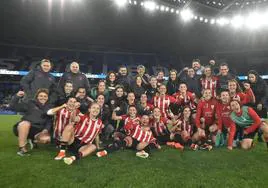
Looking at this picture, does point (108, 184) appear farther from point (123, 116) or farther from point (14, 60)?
point (14, 60)

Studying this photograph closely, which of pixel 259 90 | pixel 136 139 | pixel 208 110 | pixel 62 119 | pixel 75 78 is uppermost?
pixel 75 78

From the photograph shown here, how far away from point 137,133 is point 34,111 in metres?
2.13

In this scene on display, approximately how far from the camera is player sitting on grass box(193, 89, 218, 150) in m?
5.68

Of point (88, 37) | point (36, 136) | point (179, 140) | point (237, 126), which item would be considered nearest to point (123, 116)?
point (179, 140)

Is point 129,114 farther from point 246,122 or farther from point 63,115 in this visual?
point 246,122

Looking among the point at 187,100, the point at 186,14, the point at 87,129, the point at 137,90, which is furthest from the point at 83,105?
the point at 186,14

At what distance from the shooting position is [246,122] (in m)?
5.33

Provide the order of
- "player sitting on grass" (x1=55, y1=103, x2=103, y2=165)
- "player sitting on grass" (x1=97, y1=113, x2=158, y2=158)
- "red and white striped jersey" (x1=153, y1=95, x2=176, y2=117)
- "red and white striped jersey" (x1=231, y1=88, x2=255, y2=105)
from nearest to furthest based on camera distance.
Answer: "player sitting on grass" (x1=55, y1=103, x2=103, y2=165) → "player sitting on grass" (x1=97, y1=113, x2=158, y2=158) → "red and white striped jersey" (x1=231, y1=88, x2=255, y2=105) → "red and white striped jersey" (x1=153, y1=95, x2=176, y2=117)

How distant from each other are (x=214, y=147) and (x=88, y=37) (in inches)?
859

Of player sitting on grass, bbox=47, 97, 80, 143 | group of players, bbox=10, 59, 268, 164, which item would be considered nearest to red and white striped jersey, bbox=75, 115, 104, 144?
group of players, bbox=10, 59, 268, 164

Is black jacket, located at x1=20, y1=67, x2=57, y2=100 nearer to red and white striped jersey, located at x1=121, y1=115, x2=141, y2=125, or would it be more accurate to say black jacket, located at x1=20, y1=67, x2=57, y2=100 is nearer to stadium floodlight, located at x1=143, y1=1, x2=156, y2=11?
red and white striped jersey, located at x1=121, y1=115, x2=141, y2=125

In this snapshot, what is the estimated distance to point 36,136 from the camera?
4.92 m

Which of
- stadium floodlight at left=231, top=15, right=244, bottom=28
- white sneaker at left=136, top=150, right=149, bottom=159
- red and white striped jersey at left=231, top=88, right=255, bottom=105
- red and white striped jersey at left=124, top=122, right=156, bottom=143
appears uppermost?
stadium floodlight at left=231, top=15, right=244, bottom=28

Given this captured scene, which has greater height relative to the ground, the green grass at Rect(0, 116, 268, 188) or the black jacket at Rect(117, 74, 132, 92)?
the black jacket at Rect(117, 74, 132, 92)
